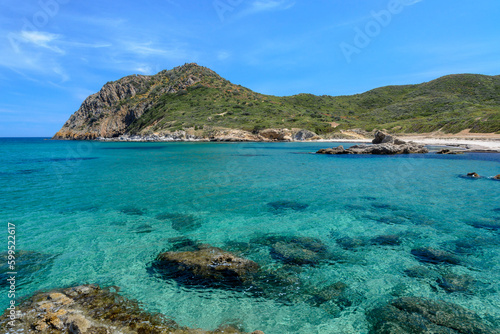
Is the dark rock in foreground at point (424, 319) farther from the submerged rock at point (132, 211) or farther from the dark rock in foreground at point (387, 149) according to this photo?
the dark rock in foreground at point (387, 149)

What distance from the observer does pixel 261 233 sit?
10727 millimetres

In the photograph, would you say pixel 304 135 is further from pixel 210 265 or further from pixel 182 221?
pixel 210 265

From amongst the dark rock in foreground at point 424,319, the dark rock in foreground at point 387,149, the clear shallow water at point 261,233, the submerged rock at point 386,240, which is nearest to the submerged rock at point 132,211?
the clear shallow water at point 261,233

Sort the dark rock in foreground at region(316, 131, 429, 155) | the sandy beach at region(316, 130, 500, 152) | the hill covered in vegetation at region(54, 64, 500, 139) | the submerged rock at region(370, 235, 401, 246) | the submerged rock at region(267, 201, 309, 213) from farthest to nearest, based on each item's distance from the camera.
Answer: the hill covered in vegetation at region(54, 64, 500, 139) → the sandy beach at region(316, 130, 500, 152) → the dark rock in foreground at region(316, 131, 429, 155) → the submerged rock at region(267, 201, 309, 213) → the submerged rock at region(370, 235, 401, 246)

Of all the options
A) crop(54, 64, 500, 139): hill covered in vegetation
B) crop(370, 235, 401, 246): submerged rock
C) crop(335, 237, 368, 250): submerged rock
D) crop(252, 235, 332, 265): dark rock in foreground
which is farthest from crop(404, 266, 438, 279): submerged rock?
crop(54, 64, 500, 139): hill covered in vegetation

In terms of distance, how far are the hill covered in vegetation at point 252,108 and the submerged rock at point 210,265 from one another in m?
81.0

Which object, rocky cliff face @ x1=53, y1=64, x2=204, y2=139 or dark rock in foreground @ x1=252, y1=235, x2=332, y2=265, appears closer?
dark rock in foreground @ x1=252, y1=235, x2=332, y2=265

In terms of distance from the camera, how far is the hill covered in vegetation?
98.6 m

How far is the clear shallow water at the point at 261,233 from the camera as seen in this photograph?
6.12 m

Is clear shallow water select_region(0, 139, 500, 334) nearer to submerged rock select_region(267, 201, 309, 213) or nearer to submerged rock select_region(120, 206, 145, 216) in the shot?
submerged rock select_region(120, 206, 145, 216)

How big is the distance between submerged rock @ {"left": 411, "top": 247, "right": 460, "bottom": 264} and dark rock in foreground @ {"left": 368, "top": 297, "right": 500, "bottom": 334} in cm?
249


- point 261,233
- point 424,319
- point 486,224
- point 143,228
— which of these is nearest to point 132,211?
point 143,228

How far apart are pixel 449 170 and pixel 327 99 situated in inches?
6150

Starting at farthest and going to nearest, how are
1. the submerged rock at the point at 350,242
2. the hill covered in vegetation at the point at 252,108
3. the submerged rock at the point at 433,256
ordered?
1. the hill covered in vegetation at the point at 252,108
2. the submerged rock at the point at 350,242
3. the submerged rock at the point at 433,256
